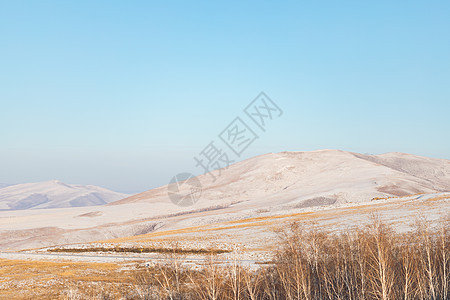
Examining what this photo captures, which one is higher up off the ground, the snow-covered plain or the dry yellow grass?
the dry yellow grass

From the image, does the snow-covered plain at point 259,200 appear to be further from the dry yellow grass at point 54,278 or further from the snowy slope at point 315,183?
the dry yellow grass at point 54,278

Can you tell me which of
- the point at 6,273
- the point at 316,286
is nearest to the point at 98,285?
the point at 6,273

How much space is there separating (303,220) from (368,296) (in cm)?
4687

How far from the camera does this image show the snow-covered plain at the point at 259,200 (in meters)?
106

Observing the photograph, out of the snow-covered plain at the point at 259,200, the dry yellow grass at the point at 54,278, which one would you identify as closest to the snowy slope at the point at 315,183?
the snow-covered plain at the point at 259,200

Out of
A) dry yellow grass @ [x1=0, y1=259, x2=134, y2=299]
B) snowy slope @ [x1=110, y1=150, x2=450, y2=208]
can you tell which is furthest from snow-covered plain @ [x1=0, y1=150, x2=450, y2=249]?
dry yellow grass @ [x1=0, y1=259, x2=134, y2=299]

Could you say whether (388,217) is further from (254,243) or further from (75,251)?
(75,251)

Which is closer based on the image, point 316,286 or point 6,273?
point 316,286

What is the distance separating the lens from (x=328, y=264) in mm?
36594

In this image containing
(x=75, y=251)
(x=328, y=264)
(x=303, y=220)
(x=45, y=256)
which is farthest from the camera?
(x=303, y=220)

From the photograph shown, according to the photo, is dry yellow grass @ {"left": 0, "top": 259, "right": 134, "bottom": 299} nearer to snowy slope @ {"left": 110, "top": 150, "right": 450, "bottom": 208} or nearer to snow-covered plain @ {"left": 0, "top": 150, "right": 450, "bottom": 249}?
snow-covered plain @ {"left": 0, "top": 150, "right": 450, "bottom": 249}

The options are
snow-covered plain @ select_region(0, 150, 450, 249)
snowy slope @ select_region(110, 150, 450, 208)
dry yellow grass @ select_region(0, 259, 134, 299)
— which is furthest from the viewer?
snowy slope @ select_region(110, 150, 450, 208)

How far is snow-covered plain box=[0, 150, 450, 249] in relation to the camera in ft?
347

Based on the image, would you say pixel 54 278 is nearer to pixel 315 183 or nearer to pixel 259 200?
pixel 259 200
